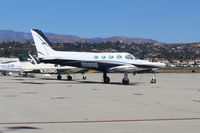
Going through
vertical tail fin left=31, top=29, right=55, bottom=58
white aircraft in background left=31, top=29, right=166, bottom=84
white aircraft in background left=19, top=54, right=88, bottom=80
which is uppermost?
vertical tail fin left=31, top=29, right=55, bottom=58

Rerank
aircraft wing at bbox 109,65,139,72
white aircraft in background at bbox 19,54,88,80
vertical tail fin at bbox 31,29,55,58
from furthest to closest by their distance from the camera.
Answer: white aircraft in background at bbox 19,54,88,80 < vertical tail fin at bbox 31,29,55,58 < aircraft wing at bbox 109,65,139,72

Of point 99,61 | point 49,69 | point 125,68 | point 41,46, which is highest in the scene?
point 41,46

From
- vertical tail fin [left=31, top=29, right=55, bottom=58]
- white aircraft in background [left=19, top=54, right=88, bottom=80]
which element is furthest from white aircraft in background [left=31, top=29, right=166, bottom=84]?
white aircraft in background [left=19, top=54, right=88, bottom=80]

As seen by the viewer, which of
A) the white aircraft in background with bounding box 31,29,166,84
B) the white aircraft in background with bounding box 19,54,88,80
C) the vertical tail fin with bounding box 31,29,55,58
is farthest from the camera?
the white aircraft in background with bounding box 19,54,88,80

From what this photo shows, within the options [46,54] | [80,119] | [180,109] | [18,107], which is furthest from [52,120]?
[46,54]

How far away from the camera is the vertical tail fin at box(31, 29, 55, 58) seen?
134 feet

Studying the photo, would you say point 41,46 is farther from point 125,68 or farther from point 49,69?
point 125,68

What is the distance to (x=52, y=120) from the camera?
44.7 feet

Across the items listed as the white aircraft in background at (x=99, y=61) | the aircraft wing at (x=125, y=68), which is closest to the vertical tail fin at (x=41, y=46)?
the white aircraft in background at (x=99, y=61)

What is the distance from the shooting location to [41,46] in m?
41.6

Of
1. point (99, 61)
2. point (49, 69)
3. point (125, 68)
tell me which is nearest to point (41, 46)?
point (99, 61)

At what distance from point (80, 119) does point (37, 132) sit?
112 inches

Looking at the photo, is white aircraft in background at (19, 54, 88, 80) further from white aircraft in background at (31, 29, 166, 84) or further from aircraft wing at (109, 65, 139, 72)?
aircraft wing at (109, 65, 139, 72)

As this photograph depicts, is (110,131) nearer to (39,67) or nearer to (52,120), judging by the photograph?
(52,120)
